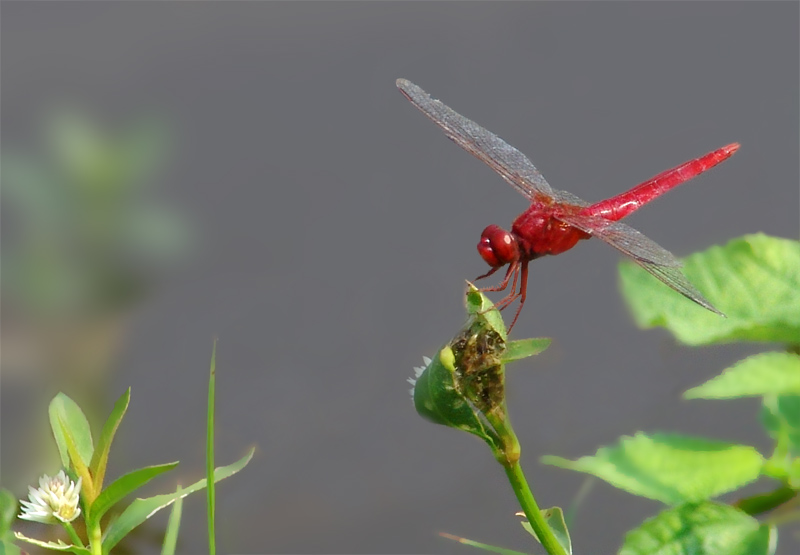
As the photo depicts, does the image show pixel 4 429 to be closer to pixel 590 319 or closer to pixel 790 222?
pixel 590 319

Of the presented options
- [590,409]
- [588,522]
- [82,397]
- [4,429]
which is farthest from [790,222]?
[4,429]

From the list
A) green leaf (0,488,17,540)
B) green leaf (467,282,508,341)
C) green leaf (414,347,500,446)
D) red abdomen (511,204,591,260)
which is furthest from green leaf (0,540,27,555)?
red abdomen (511,204,591,260)

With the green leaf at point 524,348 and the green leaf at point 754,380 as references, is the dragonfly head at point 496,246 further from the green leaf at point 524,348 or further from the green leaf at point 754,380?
the green leaf at point 754,380

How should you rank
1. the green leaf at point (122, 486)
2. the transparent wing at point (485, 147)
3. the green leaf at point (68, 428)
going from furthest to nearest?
the transparent wing at point (485, 147) → the green leaf at point (68, 428) → the green leaf at point (122, 486)

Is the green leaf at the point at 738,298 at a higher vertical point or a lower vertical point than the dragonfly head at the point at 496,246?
lower

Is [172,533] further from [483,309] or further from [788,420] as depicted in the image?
[788,420]

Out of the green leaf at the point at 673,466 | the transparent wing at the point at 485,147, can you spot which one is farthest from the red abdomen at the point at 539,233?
the green leaf at the point at 673,466
